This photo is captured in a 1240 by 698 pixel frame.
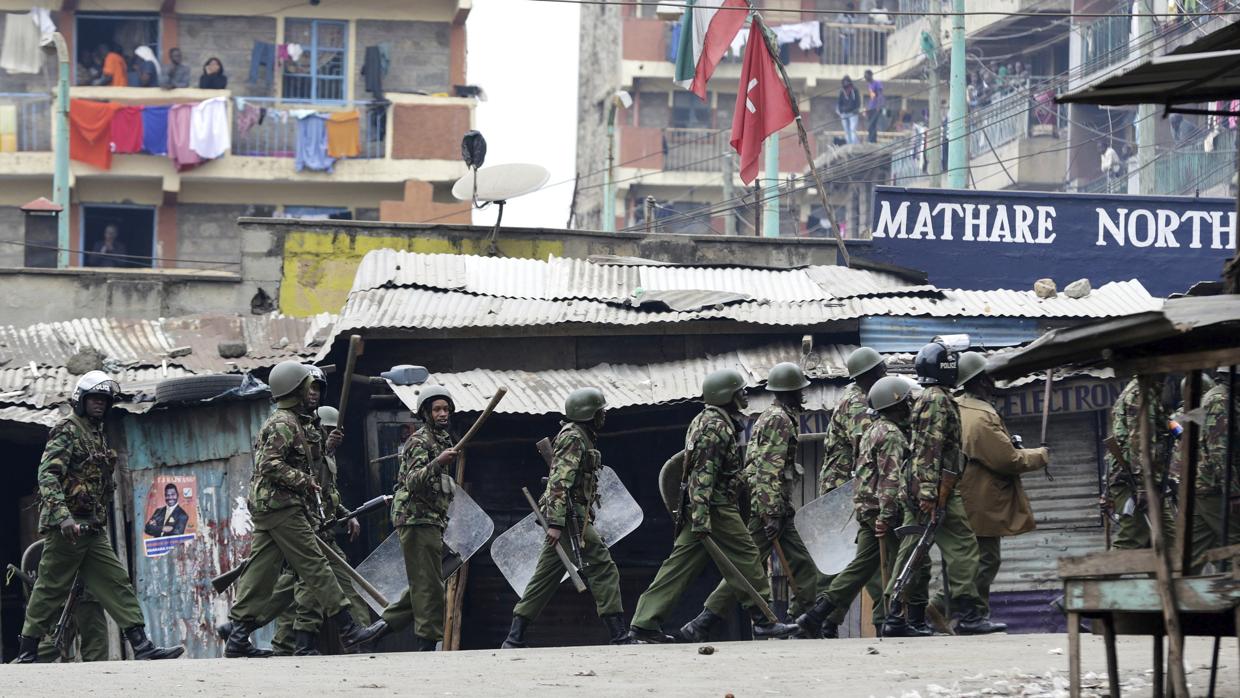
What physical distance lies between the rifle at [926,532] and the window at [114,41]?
23.6 metres

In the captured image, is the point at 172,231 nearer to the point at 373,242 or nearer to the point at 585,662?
the point at 373,242

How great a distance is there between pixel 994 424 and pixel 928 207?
23.5 feet

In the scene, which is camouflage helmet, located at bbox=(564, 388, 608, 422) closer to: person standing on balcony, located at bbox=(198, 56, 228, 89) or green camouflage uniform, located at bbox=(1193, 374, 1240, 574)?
green camouflage uniform, located at bbox=(1193, 374, 1240, 574)

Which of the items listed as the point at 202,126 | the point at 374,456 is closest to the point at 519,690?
the point at 374,456

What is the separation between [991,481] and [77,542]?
5530 millimetres

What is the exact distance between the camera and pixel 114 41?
32.1 metres

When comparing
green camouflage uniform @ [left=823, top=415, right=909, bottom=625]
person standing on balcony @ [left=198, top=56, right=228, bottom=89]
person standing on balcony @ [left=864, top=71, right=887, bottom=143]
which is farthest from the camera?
person standing on balcony @ [left=864, top=71, right=887, bottom=143]

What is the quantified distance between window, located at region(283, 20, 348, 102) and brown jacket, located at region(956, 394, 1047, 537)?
22104mm

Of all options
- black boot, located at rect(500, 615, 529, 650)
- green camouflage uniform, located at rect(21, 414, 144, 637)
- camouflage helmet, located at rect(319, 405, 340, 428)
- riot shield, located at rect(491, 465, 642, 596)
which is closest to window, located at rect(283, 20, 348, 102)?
camouflage helmet, located at rect(319, 405, 340, 428)

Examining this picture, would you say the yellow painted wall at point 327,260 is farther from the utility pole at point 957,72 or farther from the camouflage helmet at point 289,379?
the utility pole at point 957,72

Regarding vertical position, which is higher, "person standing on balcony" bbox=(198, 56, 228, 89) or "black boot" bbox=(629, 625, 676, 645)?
"person standing on balcony" bbox=(198, 56, 228, 89)

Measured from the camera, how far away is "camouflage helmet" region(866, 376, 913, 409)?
11273 mm

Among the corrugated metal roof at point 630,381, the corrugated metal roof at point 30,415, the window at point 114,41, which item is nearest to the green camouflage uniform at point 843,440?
the corrugated metal roof at point 630,381

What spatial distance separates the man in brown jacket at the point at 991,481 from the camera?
36.8 ft
